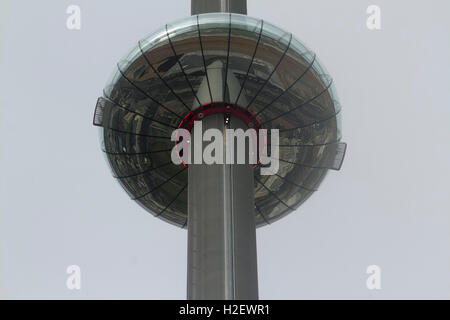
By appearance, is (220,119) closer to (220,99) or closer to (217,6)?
(220,99)

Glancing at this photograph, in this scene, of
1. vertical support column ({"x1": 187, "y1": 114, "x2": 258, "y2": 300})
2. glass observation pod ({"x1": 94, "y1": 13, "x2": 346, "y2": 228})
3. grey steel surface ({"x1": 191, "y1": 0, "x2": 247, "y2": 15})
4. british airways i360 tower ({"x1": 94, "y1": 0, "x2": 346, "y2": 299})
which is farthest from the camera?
grey steel surface ({"x1": 191, "y1": 0, "x2": 247, "y2": 15})

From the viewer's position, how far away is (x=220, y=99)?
21.1m

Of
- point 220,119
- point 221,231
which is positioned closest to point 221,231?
point 221,231

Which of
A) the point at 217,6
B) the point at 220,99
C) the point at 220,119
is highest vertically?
the point at 217,6

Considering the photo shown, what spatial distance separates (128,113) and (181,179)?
3.13m

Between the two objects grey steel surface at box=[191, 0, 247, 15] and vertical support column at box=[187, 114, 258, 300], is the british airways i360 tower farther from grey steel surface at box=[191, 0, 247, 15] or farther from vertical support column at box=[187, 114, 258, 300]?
grey steel surface at box=[191, 0, 247, 15]

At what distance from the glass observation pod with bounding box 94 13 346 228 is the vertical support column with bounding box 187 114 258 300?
1.99 m

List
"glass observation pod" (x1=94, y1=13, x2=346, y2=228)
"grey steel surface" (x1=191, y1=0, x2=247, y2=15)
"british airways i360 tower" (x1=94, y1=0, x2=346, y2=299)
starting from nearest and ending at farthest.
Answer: "british airways i360 tower" (x1=94, y1=0, x2=346, y2=299)
"glass observation pod" (x1=94, y1=13, x2=346, y2=228)
"grey steel surface" (x1=191, y1=0, x2=247, y2=15)

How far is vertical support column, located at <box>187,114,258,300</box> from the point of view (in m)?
18.5

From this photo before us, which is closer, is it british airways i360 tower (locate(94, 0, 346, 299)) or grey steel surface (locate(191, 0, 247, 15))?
british airways i360 tower (locate(94, 0, 346, 299))

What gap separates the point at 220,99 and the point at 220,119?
0.64 m

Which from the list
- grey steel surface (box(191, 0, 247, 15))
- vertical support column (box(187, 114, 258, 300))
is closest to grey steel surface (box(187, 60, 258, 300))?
vertical support column (box(187, 114, 258, 300))

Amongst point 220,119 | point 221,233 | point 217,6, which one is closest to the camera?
point 221,233

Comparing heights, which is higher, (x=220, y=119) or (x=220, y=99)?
(x=220, y=99)
